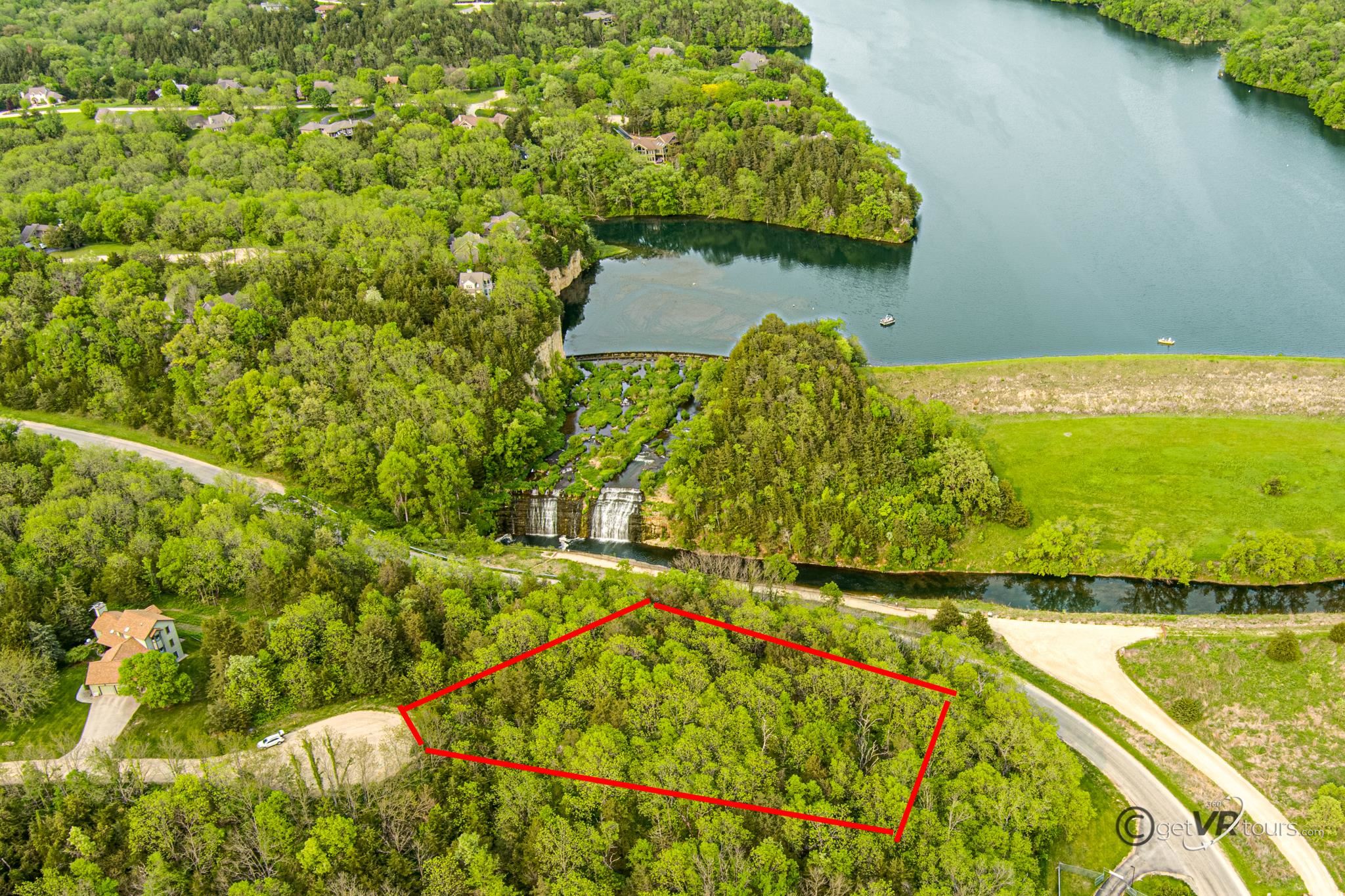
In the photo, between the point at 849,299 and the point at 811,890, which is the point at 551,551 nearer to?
the point at 811,890

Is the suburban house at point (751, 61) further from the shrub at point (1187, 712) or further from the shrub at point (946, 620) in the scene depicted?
the shrub at point (1187, 712)

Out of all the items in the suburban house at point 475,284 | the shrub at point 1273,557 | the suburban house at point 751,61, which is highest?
the suburban house at point 751,61

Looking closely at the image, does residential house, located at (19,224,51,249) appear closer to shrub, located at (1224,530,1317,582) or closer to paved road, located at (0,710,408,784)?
paved road, located at (0,710,408,784)

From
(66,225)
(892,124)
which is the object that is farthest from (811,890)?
(892,124)

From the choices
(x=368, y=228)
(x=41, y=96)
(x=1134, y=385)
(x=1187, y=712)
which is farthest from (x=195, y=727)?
(x=41, y=96)

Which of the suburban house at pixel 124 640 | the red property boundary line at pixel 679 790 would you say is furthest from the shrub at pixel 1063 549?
the suburban house at pixel 124 640
